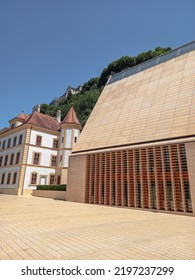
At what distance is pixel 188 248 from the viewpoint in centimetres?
393

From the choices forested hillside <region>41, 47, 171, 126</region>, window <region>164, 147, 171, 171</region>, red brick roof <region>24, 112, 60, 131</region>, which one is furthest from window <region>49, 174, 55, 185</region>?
window <region>164, 147, 171, 171</region>

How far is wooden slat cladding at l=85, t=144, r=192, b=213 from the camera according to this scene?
10411 millimetres

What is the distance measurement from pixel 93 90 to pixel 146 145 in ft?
160

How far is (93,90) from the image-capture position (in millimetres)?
58312

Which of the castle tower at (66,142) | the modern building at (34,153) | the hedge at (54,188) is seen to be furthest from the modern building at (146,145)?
the modern building at (34,153)

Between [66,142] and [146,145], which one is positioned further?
[66,142]

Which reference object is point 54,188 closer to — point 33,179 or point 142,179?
point 33,179

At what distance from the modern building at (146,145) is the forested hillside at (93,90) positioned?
25.6 meters

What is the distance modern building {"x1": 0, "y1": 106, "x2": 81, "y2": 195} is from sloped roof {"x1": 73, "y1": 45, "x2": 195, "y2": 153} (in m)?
11.0

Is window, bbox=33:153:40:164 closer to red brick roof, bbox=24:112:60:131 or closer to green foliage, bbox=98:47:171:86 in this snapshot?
red brick roof, bbox=24:112:60:131

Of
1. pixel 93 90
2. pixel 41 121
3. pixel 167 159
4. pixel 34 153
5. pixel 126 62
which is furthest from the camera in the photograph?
pixel 93 90

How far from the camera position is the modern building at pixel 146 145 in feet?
35.1

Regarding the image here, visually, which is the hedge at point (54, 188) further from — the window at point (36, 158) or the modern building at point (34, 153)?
the window at point (36, 158)

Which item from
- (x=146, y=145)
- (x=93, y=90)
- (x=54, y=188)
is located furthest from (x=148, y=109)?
(x=93, y=90)
